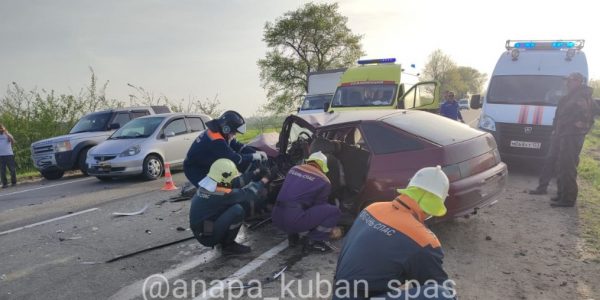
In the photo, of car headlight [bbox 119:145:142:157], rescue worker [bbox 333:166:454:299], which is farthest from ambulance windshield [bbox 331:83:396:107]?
rescue worker [bbox 333:166:454:299]

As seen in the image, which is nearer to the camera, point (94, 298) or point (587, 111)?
point (94, 298)

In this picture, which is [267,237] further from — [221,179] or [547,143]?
[547,143]

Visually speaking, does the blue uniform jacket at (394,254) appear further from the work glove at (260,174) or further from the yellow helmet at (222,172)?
the work glove at (260,174)

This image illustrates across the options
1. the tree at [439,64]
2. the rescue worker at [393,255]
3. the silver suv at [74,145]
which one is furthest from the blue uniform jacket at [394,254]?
the tree at [439,64]

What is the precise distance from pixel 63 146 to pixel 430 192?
35.6ft

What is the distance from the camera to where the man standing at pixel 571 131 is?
5527mm

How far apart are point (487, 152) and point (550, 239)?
114 centimetres

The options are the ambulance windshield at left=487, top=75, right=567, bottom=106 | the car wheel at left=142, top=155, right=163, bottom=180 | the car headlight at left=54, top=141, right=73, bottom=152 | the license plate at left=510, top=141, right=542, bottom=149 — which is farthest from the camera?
the car headlight at left=54, top=141, right=73, bottom=152

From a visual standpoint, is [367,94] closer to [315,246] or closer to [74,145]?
[315,246]

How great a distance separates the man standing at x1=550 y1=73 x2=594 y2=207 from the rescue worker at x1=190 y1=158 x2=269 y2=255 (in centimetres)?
446

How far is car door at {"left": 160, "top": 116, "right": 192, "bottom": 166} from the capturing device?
9945mm

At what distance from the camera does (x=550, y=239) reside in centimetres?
434

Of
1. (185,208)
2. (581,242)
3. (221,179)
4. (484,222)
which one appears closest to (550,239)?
(581,242)

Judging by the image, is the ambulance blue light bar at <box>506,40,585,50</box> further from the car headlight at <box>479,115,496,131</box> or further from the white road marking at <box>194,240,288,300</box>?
the white road marking at <box>194,240,288,300</box>
